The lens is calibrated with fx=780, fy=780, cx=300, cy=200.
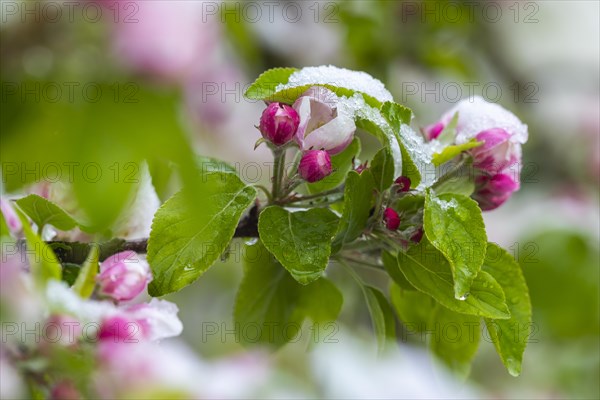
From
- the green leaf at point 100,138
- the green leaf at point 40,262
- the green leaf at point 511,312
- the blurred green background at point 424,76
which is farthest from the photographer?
the blurred green background at point 424,76

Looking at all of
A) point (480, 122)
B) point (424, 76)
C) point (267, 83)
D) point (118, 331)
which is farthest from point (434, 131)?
point (424, 76)

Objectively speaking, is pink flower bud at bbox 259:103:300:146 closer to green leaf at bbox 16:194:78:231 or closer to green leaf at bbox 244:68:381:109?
green leaf at bbox 244:68:381:109

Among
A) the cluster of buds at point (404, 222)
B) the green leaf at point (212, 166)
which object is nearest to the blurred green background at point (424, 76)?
the green leaf at point (212, 166)

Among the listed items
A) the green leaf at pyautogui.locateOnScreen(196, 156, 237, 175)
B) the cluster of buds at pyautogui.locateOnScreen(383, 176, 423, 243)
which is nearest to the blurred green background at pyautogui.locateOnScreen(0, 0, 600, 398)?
the green leaf at pyautogui.locateOnScreen(196, 156, 237, 175)

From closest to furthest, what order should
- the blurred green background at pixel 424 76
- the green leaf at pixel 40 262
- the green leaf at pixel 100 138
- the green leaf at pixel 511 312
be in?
the green leaf at pixel 100 138 < the green leaf at pixel 40 262 < the green leaf at pixel 511 312 < the blurred green background at pixel 424 76

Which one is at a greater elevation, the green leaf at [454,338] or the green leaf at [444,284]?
the green leaf at [444,284]

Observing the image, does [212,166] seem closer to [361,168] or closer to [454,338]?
[361,168]

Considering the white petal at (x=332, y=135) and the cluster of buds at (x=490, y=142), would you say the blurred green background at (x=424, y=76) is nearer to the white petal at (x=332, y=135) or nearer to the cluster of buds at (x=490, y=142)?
the white petal at (x=332, y=135)

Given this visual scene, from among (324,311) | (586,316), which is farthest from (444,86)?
(324,311)
